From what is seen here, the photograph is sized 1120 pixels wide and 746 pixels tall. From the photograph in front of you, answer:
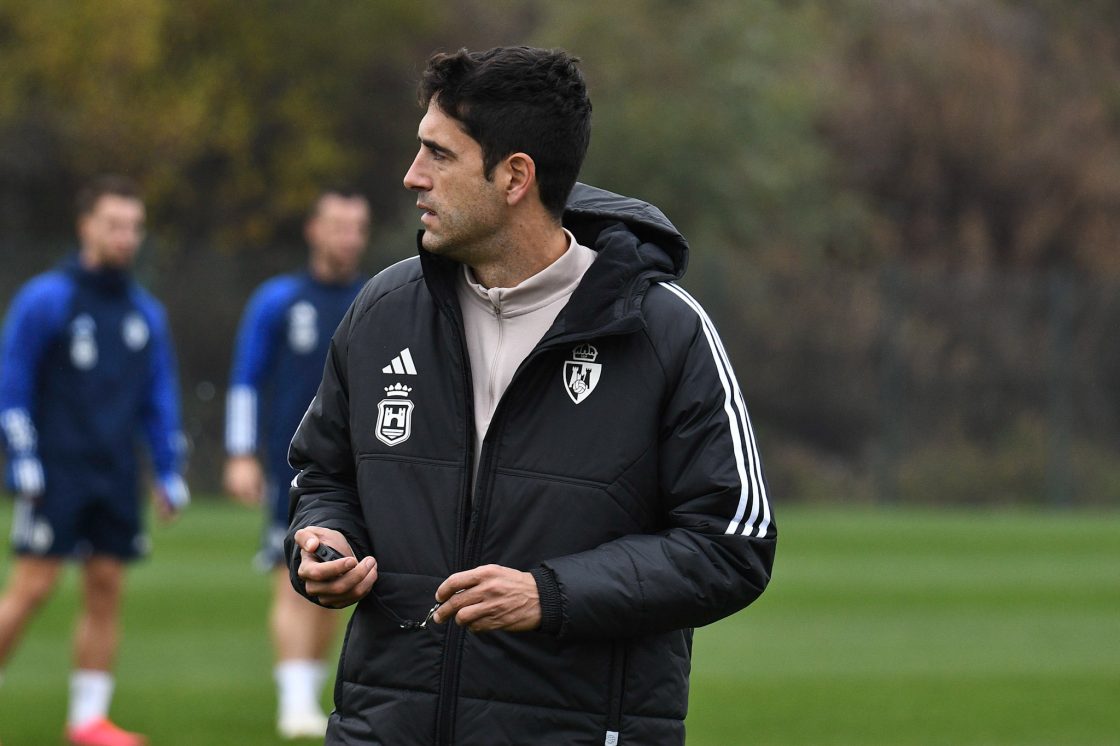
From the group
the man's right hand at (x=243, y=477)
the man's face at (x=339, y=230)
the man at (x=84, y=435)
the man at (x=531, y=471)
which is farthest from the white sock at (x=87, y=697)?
the man at (x=531, y=471)

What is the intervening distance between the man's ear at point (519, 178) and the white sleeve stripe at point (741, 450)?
37 cm

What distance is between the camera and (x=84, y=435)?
27.9 feet

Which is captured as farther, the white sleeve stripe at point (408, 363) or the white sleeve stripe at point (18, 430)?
the white sleeve stripe at point (18, 430)

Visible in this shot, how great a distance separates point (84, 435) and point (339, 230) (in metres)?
1.52

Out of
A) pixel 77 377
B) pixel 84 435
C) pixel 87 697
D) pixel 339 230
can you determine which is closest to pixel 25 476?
pixel 84 435

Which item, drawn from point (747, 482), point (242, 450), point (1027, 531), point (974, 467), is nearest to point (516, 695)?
point (747, 482)

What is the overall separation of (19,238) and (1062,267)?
19204mm

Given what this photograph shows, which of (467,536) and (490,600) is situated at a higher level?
(467,536)

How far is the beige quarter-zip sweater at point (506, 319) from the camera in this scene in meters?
3.94

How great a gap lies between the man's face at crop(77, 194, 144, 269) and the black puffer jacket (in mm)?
4745

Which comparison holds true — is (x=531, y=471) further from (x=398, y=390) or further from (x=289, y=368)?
(x=289, y=368)

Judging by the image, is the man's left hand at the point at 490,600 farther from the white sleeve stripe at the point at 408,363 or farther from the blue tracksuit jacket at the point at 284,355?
the blue tracksuit jacket at the point at 284,355

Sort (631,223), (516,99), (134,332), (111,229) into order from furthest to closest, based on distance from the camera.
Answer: (134,332) < (111,229) < (631,223) < (516,99)

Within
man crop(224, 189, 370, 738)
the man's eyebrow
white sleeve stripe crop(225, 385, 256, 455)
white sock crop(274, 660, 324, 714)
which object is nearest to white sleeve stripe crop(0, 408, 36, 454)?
man crop(224, 189, 370, 738)
